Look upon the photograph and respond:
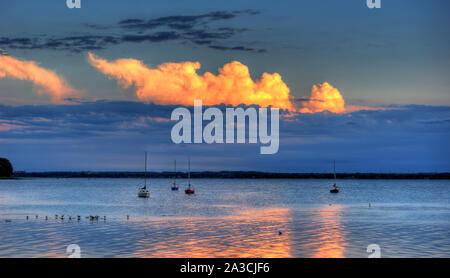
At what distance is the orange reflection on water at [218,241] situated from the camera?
41.0 m

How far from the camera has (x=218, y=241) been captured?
48.4 meters

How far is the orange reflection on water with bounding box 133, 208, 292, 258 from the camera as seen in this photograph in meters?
41.0

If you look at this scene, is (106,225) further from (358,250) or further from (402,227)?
(402,227)
